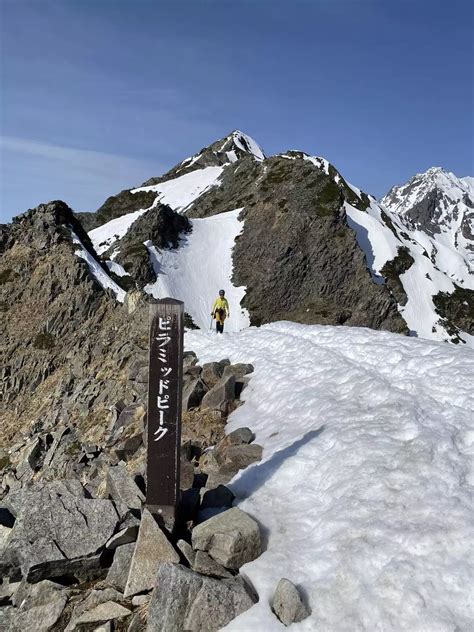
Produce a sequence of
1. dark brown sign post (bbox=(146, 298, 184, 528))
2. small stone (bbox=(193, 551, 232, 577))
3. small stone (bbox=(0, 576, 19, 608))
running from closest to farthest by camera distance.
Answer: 1. small stone (bbox=(193, 551, 232, 577))
2. small stone (bbox=(0, 576, 19, 608))
3. dark brown sign post (bbox=(146, 298, 184, 528))

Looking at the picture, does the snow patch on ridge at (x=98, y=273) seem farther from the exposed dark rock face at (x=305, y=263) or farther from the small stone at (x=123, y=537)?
the exposed dark rock face at (x=305, y=263)

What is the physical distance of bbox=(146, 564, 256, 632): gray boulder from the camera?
6.00 m

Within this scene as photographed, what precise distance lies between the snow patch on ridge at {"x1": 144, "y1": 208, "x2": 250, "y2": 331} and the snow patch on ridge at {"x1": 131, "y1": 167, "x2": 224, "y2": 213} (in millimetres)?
32173

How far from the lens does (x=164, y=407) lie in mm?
7844

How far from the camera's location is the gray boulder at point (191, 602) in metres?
6.00

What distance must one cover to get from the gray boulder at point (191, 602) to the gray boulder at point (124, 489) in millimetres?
2198

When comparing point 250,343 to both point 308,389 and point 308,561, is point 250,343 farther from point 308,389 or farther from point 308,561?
point 308,561

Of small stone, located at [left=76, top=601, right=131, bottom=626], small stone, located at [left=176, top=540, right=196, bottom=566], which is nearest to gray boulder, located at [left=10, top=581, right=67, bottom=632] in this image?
small stone, located at [left=76, top=601, right=131, bottom=626]

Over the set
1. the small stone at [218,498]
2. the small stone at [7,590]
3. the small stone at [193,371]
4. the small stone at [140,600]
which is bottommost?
the small stone at [7,590]

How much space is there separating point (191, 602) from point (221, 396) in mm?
8045

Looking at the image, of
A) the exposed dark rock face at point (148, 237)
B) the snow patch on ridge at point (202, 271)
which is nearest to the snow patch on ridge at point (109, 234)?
the exposed dark rock face at point (148, 237)

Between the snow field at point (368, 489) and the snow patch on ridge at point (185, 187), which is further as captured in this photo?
the snow patch on ridge at point (185, 187)

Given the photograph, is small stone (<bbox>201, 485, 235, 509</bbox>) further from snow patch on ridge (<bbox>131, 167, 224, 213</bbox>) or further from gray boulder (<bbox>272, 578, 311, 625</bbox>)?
snow patch on ridge (<bbox>131, 167, 224, 213</bbox>)

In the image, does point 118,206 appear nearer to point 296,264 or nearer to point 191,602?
point 296,264
